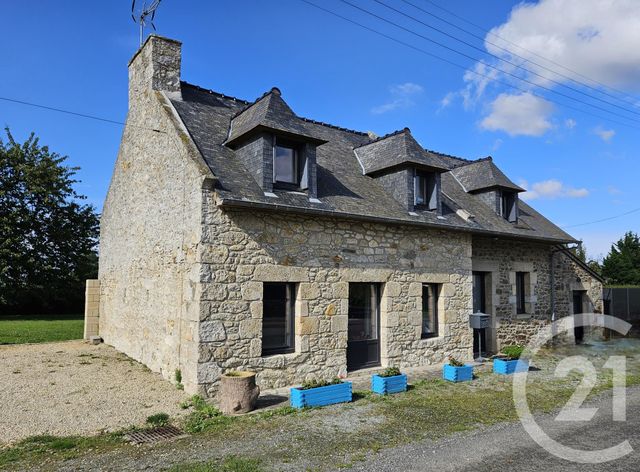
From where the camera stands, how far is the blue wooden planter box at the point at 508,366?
10.4 m

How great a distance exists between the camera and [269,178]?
8820mm

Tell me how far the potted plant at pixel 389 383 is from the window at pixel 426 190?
4.60 m

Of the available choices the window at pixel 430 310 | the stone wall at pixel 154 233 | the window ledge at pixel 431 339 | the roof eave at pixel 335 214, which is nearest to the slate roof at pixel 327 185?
the roof eave at pixel 335 214

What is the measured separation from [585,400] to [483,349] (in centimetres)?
484

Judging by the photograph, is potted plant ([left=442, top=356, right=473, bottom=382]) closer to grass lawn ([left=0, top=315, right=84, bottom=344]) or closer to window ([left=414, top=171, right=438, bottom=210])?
window ([left=414, top=171, right=438, bottom=210])

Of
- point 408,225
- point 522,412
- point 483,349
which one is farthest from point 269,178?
point 483,349

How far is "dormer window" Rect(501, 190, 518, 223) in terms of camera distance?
48.0 feet

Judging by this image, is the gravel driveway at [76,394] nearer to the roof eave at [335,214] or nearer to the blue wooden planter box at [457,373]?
the roof eave at [335,214]

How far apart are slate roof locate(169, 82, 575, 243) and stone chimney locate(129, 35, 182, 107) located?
40 cm

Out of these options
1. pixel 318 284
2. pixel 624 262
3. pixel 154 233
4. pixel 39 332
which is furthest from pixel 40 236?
pixel 624 262

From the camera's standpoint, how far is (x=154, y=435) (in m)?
6.15

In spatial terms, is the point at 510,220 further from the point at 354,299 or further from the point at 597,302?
the point at 354,299

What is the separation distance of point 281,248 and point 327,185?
7.81ft

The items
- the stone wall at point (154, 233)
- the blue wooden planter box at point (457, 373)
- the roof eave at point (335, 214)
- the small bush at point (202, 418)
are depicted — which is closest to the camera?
the small bush at point (202, 418)
